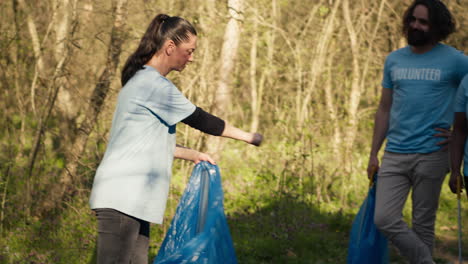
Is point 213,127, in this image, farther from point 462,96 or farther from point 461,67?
point 461,67

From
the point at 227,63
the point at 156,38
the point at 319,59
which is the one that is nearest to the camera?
the point at 156,38

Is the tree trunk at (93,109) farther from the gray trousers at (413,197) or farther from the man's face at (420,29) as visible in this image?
the gray trousers at (413,197)

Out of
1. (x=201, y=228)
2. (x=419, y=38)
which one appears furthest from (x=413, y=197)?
(x=201, y=228)

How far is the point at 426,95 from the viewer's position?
11.7 feet

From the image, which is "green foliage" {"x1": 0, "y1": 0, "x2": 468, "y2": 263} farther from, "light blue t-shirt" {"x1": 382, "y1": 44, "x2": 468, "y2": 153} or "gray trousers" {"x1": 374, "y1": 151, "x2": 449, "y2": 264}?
"light blue t-shirt" {"x1": 382, "y1": 44, "x2": 468, "y2": 153}

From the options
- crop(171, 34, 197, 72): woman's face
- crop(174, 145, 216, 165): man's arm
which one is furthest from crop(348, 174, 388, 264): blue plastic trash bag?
crop(171, 34, 197, 72): woman's face

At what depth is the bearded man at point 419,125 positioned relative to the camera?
356 cm

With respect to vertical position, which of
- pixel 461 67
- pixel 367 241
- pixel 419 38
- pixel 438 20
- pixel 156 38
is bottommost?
pixel 367 241

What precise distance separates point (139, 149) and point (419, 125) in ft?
5.95

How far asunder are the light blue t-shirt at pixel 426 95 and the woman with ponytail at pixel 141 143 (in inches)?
58.2

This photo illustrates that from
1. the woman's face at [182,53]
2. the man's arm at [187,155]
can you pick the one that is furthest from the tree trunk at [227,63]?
the woman's face at [182,53]

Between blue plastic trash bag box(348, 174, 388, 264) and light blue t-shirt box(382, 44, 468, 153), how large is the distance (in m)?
0.53

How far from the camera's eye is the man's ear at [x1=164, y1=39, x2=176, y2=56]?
9.06 ft

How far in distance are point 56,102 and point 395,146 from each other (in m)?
3.43
